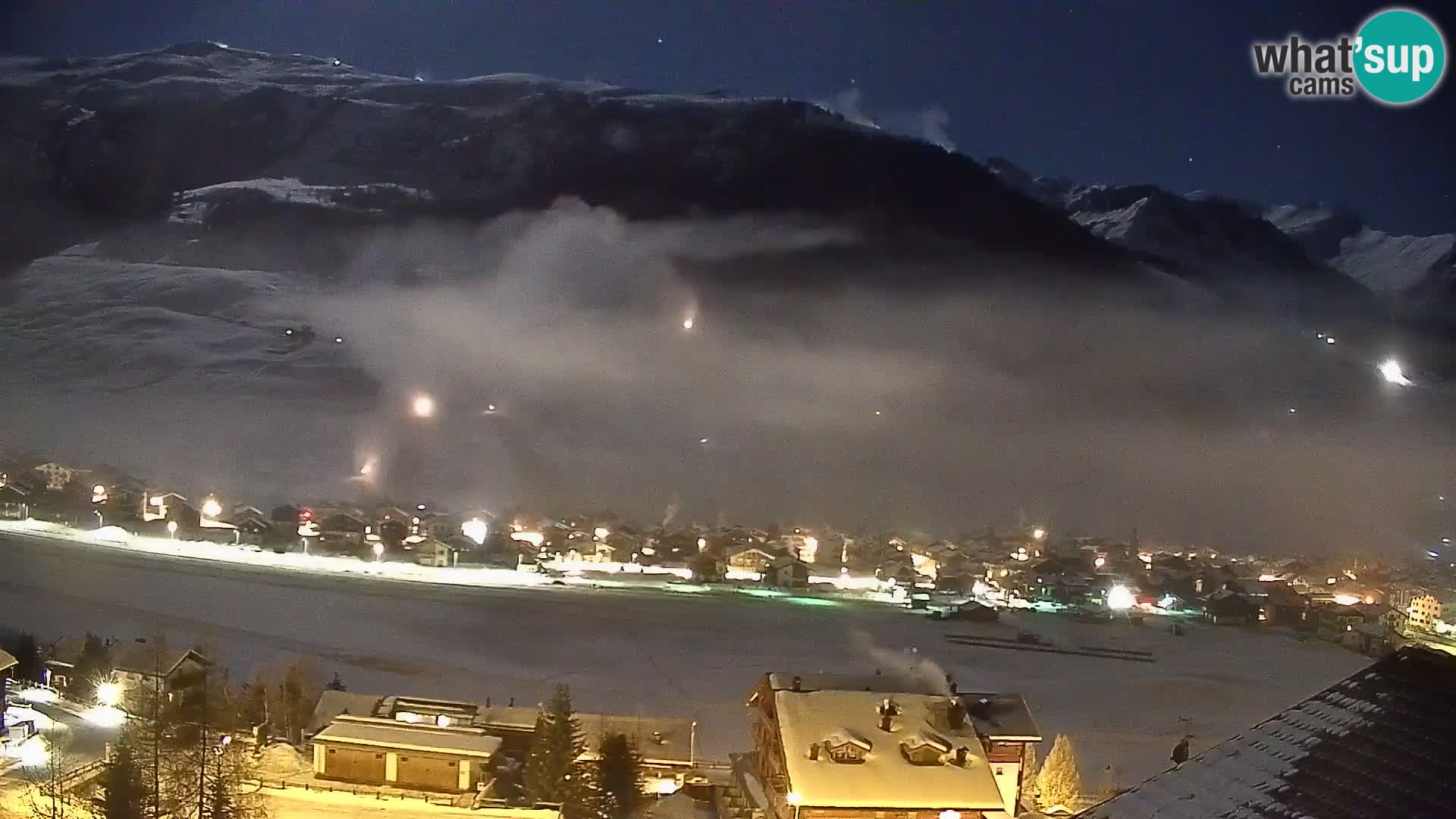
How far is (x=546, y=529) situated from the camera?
7680 millimetres

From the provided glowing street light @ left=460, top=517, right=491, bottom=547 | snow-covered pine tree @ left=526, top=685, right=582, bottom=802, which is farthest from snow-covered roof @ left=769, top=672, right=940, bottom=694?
glowing street light @ left=460, top=517, right=491, bottom=547

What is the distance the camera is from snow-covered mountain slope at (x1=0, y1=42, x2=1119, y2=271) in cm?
770

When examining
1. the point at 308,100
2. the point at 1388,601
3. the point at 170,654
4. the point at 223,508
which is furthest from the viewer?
the point at 308,100

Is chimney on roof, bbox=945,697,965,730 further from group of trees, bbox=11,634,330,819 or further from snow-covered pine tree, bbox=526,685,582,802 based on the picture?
group of trees, bbox=11,634,330,819

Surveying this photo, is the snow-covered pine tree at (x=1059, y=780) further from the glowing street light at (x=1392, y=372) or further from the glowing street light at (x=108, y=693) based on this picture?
the glowing street light at (x=108, y=693)

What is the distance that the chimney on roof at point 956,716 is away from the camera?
4637 mm

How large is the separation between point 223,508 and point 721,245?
4.88 metres

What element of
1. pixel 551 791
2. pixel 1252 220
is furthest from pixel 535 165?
pixel 1252 220

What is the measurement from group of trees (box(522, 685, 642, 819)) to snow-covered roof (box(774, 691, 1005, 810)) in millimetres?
994

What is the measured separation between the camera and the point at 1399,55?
5375mm

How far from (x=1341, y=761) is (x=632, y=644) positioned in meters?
5.75

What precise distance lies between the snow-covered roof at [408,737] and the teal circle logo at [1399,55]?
21.9ft

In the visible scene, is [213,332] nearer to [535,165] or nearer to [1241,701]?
[535,165]

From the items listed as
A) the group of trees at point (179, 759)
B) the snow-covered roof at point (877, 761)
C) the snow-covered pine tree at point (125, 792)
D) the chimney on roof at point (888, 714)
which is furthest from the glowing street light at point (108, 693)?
the chimney on roof at point (888, 714)
